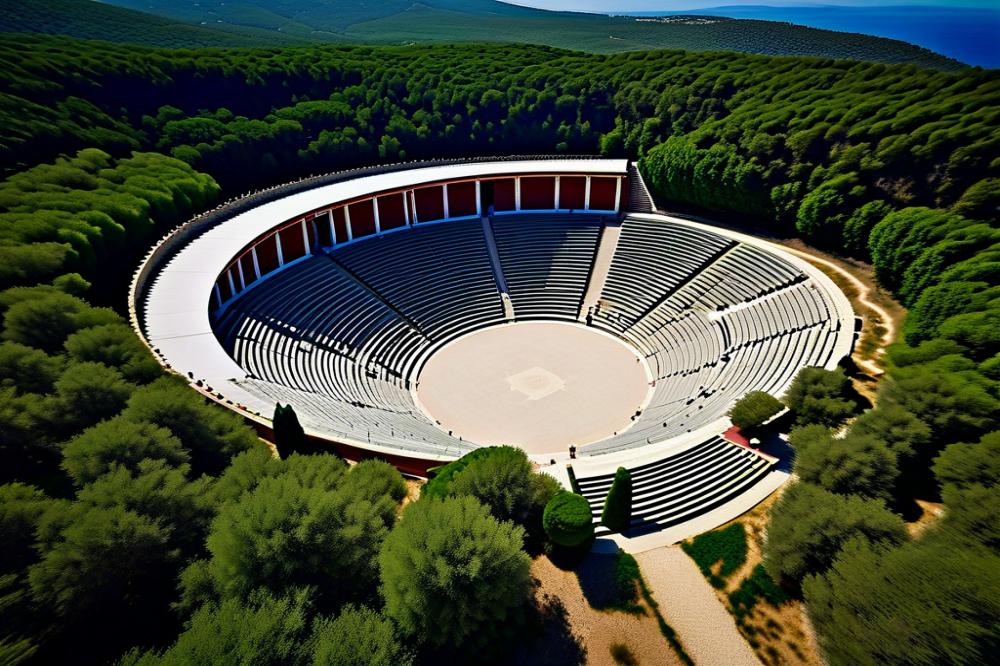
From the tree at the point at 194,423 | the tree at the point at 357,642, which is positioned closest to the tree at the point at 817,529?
the tree at the point at 357,642

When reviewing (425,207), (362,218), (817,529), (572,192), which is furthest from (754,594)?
(572,192)

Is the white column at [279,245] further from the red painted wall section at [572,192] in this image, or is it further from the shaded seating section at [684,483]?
the shaded seating section at [684,483]

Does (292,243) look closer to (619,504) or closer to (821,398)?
(619,504)

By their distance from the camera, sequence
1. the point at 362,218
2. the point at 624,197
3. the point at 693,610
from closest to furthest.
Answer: the point at 693,610 < the point at 362,218 < the point at 624,197

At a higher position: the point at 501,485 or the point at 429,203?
the point at 429,203

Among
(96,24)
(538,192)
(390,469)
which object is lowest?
(390,469)

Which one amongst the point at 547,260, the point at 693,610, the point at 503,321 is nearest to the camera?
the point at 693,610
